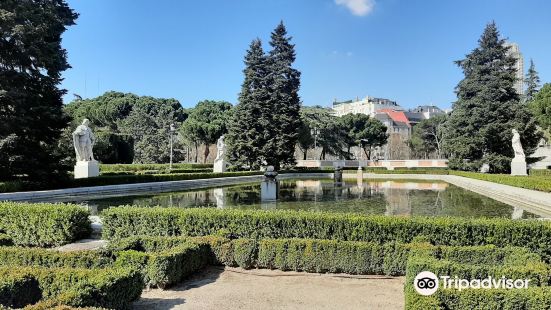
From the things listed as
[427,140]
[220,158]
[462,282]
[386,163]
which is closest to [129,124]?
[220,158]

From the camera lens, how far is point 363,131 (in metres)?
59.1

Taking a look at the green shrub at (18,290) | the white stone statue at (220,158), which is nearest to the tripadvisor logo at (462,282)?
the green shrub at (18,290)

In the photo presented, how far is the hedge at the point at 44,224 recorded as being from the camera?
8.55 m

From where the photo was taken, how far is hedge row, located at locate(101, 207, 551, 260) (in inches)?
288

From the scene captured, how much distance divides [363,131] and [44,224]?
53.6 metres

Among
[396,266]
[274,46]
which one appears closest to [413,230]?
[396,266]

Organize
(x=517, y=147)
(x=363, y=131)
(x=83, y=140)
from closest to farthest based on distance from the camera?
(x=83, y=140) < (x=517, y=147) < (x=363, y=131)

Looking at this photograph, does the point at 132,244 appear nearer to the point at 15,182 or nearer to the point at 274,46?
the point at 15,182

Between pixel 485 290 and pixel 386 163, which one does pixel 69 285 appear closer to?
pixel 485 290

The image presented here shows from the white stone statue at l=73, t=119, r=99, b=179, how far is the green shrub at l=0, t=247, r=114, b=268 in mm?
16132

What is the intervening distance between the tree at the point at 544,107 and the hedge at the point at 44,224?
45.5 meters

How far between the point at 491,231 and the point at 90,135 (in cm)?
2020

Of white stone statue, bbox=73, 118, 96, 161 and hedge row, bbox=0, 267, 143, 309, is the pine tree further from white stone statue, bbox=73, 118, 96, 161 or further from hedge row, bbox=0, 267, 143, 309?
hedge row, bbox=0, 267, 143, 309

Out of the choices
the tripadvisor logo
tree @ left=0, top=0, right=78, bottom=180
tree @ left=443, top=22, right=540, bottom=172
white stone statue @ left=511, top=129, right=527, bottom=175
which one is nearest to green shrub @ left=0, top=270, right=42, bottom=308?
the tripadvisor logo
